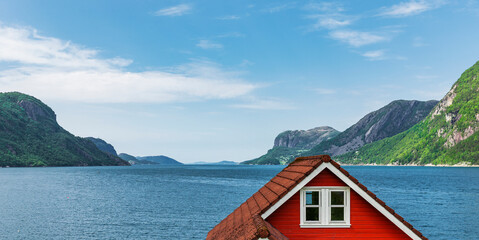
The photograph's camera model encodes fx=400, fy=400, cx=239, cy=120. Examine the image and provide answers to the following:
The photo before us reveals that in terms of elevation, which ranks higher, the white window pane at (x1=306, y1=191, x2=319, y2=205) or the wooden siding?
the white window pane at (x1=306, y1=191, x2=319, y2=205)

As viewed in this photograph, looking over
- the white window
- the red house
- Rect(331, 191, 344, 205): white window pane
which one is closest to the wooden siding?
the red house

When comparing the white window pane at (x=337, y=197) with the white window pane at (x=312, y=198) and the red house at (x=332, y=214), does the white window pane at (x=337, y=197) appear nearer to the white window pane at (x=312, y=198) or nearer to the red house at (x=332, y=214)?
the red house at (x=332, y=214)

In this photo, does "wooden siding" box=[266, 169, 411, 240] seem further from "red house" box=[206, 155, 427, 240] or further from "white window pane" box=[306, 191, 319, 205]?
"white window pane" box=[306, 191, 319, 205]

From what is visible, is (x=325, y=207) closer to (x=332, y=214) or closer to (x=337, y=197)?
(x=332, y=214)

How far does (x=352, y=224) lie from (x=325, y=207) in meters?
1.41

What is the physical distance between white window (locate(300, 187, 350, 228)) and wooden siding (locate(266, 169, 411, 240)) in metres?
0.21

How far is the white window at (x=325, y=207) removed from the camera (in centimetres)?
1683

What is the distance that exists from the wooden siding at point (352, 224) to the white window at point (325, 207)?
0.21 metres

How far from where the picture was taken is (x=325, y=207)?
55.5 ft

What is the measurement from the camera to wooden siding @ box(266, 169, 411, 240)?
16906 mm

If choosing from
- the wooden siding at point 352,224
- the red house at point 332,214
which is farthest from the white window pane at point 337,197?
the wooden siding at point 352,224

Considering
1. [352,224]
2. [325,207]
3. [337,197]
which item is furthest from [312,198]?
[352,224]

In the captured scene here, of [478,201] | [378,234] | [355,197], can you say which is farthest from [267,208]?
[478,201]

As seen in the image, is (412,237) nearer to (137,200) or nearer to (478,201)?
(137,200)
